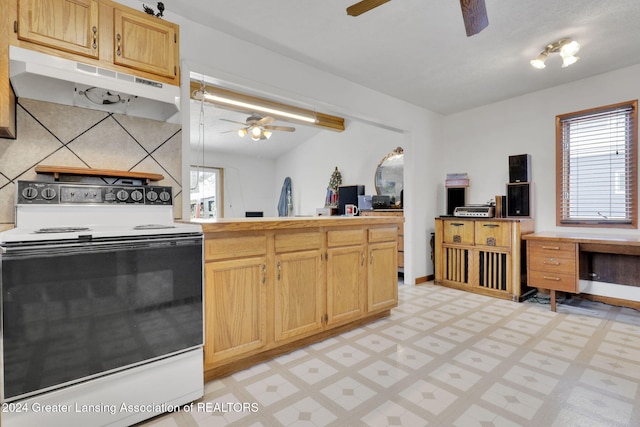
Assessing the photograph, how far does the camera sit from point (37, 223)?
182cm

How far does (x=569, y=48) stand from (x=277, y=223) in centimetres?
292

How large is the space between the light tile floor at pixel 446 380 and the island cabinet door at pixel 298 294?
206 millimetres

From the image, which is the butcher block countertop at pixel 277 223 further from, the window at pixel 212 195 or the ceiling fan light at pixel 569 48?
the window at pixel 212 195

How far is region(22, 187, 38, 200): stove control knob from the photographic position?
179 cm

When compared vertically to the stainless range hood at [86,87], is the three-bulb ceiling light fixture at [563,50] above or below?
above

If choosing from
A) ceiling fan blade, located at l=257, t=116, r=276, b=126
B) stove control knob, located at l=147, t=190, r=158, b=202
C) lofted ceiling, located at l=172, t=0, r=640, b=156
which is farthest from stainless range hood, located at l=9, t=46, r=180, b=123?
ceiling fan blade, located at l=257, t=116, r=276, b=126

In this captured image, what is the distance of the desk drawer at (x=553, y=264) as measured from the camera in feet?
10.3

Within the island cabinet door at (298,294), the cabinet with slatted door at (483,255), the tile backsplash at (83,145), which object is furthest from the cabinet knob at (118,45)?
the cabinet with slatted door at (483,255)

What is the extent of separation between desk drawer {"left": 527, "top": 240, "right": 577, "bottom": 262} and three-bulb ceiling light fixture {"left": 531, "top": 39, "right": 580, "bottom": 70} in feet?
5.64

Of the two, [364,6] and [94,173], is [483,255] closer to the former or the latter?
[364,6]

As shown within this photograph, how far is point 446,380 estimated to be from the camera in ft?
6.43

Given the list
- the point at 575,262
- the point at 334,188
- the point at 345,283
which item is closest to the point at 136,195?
the point at 345,283

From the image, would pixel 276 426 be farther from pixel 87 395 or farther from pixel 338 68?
pixel 338 68

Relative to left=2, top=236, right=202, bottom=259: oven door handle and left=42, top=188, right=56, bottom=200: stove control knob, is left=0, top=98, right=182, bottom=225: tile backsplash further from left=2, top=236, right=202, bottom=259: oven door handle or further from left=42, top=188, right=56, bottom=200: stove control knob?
left=2, top=236, right=202, bottom=259: oven door handle
